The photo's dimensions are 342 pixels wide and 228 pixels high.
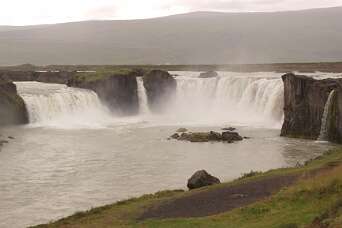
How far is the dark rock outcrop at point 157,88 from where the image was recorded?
267ft

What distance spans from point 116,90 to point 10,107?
1640cm

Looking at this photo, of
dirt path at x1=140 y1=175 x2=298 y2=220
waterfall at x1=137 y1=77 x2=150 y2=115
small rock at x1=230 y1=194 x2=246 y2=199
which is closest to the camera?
dirt path at x1=140 y1=175 x2=298 y2=220

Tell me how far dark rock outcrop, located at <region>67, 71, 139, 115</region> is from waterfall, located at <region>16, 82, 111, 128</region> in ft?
4.06

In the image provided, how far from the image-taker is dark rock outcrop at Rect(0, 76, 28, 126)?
2611 inches

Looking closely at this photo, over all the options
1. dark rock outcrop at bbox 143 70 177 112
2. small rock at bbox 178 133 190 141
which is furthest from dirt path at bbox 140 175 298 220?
dark rock outcrop at bbox 143 70 177 112

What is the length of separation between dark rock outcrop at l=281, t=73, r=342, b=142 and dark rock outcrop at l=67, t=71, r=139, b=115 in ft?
88.5

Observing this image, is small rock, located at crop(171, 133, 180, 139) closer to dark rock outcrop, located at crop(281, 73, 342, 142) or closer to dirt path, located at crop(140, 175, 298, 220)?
dark rock outcrop, located at crop(281, 73, 342, 142)

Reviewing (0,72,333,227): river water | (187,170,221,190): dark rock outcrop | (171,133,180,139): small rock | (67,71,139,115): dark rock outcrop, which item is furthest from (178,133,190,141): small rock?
(67,71,139,115): dark rock outcrop

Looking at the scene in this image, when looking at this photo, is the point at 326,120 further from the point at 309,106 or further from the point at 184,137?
the point at 184,137

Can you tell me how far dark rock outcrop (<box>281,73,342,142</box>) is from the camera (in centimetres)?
5106

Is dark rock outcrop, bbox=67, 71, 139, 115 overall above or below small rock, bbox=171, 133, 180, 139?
above

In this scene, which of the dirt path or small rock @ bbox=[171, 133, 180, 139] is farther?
small rock @ bbox=[171, 133, 180, 139]

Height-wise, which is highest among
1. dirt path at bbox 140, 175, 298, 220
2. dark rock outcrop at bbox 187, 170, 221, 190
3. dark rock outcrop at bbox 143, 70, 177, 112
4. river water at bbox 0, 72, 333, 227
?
dark rock outcrop at bbox 143, 70, 177, 112

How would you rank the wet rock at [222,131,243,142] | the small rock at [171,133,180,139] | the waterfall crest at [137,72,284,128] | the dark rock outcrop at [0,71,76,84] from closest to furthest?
the wet rock at [222,131,243,142]
the small rock at [171,133,180,139]
the waterfall crest at [137,72,284,128]
the dark rock outcrop at [0,71,76,84]
